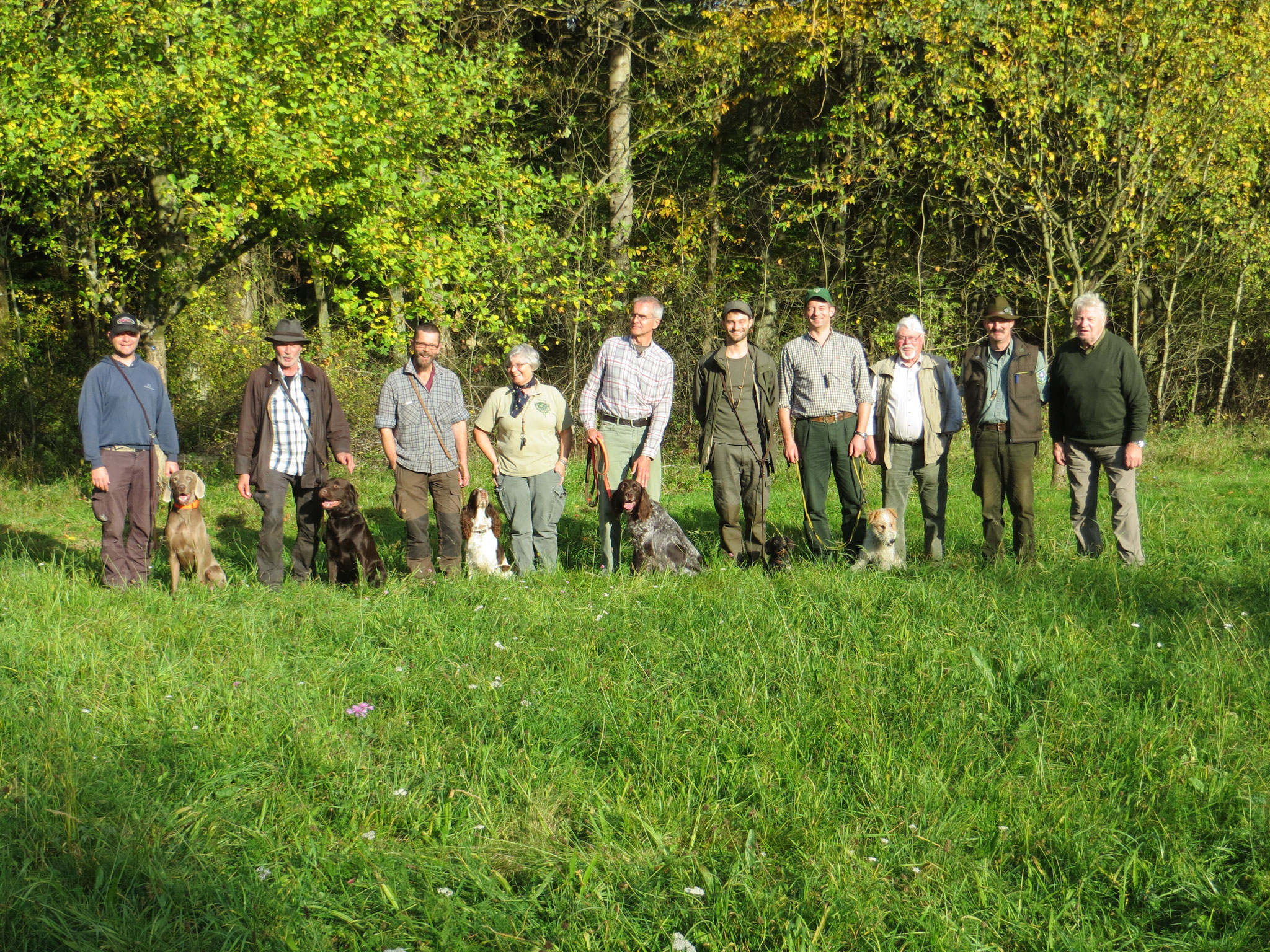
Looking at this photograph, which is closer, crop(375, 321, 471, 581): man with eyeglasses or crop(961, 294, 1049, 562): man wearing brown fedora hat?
crop(961, 294, 1049, 562): man wearing brown fedora hat

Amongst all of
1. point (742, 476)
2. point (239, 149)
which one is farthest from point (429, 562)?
point (239, 149)

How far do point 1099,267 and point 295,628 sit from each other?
12.8 metres

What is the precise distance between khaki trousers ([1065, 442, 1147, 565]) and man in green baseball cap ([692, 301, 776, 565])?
2.24 meters

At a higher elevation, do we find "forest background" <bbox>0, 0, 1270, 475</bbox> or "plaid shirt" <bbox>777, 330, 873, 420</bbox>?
"forest background" <bbox>0, 0, 1270, 475</bbox>

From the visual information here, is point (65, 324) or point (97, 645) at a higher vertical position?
point (65, 324)

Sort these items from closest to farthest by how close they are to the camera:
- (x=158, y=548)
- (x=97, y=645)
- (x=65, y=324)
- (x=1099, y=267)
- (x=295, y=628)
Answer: (x=97, y=645)
(x=295, y=628)
(x=158, y=548)
(x=1099, y=267)
(x=65, y=324)

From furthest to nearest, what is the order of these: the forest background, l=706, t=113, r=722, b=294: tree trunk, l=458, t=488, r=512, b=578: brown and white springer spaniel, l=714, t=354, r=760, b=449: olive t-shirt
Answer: l=706, t=113, r=722, b=294: tree trunk < the forest background < l=458, t=488, r=512, b=578: brown and white springer spaniel < l=714, t=354, r=760, b=449: olive t-shirt

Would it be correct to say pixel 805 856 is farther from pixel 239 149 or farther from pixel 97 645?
pixel 239 149

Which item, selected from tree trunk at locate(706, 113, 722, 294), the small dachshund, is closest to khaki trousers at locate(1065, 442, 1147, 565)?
the small dachshund

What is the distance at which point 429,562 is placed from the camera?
721cm

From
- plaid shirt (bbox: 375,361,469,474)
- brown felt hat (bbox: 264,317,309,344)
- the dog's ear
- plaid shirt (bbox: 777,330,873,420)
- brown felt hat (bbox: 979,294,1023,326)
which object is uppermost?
brown felt hat (bbox: 979,294,1023,326)

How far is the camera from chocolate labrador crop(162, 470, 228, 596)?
662cm

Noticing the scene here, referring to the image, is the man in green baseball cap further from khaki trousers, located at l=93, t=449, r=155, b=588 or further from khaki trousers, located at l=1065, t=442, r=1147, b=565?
khaki trousers, located at l=93, t=449, r=155, b=588

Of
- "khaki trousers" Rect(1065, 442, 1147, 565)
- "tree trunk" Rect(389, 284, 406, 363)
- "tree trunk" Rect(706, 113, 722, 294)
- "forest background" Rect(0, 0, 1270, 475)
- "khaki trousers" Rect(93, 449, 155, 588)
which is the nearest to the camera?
"khaki trousers" Rect(93, 449, 155, 588)
